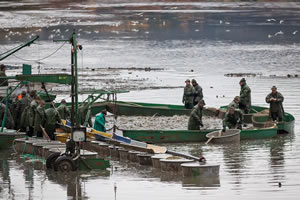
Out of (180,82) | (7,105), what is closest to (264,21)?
(180,82)

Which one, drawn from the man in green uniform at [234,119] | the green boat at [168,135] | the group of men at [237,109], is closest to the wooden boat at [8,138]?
the green boat at [168,135]

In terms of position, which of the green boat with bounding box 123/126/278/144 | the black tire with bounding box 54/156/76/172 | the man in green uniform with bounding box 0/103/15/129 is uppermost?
the man in green uniform with bounding box 0/103/15/129

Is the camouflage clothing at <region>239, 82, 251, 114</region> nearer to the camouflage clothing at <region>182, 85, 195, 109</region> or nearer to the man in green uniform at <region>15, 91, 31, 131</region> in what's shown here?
the camouflage clothing at <region>182, 85, 195, 109</region>

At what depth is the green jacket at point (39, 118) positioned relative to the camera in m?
27.7

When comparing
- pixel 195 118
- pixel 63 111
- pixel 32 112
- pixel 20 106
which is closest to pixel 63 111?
pixel 63 111

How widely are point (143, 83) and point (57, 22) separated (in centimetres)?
4724

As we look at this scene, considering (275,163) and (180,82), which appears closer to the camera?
(275,163)

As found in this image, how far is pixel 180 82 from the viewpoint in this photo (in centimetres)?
4653

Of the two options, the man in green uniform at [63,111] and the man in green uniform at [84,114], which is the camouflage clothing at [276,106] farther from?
the man in green uniform at [63,111]

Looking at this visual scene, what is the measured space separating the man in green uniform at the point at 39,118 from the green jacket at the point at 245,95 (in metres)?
6.78

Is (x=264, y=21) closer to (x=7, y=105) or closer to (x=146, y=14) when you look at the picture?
(x=146, y=14)

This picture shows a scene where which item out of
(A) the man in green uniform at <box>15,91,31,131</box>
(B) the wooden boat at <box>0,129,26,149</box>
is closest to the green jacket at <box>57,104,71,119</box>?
(A) the man in green uniform at <box>15,91,31,131</box>

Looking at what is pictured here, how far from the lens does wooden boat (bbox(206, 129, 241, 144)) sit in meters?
27.2

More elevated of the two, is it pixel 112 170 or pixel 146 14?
pixel 146 14
